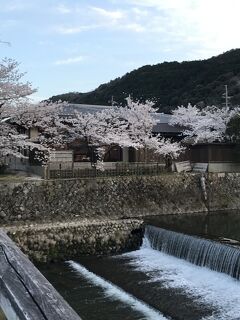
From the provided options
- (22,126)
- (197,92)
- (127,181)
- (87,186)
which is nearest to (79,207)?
(87,186)

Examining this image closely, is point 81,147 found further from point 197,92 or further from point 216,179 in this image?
point 197,92

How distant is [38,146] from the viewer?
2191 centimetres

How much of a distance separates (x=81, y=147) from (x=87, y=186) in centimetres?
680

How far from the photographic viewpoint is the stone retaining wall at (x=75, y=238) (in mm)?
15695

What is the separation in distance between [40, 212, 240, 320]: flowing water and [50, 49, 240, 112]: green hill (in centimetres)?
4473

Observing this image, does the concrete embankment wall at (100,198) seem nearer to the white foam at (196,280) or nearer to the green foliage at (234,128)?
the white foam at (196,280)

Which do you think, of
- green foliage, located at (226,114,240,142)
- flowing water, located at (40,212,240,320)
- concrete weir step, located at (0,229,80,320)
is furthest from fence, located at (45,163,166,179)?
concrete weir step, located at (0,229,80,320)

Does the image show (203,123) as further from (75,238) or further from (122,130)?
(75,238)

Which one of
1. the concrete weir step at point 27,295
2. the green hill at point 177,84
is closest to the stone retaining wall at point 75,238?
the concrete weir step at point 27,295

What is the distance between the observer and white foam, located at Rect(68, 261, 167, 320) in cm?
1012

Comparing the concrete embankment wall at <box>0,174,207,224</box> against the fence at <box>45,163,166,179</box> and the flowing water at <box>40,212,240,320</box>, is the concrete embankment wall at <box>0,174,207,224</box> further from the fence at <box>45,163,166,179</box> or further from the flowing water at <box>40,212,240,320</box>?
the flowing water at <box>40,212,240,320</box>

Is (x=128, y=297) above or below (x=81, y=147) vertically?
below

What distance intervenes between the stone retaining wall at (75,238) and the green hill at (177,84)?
43017 mm

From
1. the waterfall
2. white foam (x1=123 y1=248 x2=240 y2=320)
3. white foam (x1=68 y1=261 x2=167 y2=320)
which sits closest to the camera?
white foam (x1=68 y1=261 x2=167 y2=320)
